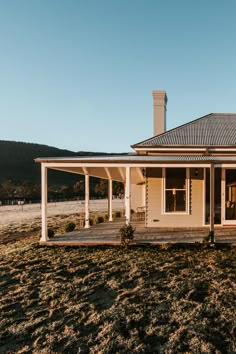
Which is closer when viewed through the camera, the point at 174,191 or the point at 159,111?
the point at 174,191

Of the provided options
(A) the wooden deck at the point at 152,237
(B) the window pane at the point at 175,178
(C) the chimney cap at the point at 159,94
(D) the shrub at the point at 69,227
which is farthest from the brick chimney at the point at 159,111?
(D) the shrub at the point at 69,227

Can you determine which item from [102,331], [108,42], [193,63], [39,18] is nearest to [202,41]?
[193,63]

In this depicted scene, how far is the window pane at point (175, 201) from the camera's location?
12.0 m

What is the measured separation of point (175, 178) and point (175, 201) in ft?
3.08

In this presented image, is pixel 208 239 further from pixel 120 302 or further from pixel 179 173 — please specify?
pixel 120 302

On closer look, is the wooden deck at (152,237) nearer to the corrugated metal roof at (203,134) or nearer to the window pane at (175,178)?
the window pane at (175,178)

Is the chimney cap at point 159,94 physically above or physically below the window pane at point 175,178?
above

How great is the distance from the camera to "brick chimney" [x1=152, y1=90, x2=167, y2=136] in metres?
15.6

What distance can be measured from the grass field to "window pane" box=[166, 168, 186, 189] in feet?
12.6

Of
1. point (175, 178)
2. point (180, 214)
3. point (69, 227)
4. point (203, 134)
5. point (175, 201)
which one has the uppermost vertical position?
point (203, 134)

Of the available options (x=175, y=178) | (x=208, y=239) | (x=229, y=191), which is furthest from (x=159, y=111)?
(x=208, y=239)

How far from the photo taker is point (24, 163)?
320 feet

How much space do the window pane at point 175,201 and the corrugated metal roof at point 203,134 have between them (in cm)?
225

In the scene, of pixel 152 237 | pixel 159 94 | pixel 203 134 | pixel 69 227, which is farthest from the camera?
pixel 159 94
